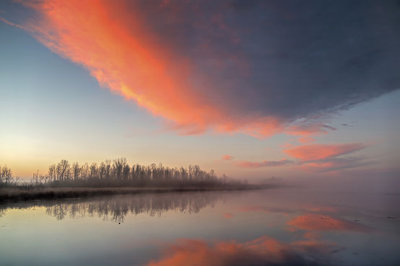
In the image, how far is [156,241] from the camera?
47.1 feet

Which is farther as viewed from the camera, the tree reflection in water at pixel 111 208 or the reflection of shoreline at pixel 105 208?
the reflection of shoreline at pixel 105 208

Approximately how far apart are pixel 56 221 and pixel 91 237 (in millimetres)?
7333

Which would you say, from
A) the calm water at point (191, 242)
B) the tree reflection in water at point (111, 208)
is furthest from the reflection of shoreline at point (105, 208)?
the calm water at point (191, 242)

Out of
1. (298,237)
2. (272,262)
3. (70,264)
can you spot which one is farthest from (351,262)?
(70,264)

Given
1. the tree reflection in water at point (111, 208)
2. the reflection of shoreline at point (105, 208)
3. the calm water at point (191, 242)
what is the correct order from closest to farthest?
1. the calm water at point (191, 242)
2. the tree reflection in water at point (111, 208)
3. the reflection of shoreline at point (105, 208)

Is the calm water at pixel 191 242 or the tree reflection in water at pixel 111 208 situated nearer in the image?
the calm water at pixel 191 242

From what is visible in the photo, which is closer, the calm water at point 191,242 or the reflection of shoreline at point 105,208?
the calm water at point 191,242

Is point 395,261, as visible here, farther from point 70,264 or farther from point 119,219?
point 119,219

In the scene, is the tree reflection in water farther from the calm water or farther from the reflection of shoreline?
the calm water

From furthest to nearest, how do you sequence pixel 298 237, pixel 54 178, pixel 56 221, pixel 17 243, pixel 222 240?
1. pixel 54 178
2. pixel 56 221
3. pixel 298 237
4. pixel 222 240
5. pixel 17 243

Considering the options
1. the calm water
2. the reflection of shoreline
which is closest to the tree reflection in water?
the reflection of shoreline

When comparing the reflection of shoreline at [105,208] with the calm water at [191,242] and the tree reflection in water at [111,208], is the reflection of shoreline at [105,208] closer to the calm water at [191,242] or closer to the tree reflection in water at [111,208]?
the tree reflection in water at [111,208]

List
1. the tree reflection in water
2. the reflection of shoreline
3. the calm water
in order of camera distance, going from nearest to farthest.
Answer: the calm water
the tree reflection in water
the reflection of shoreline

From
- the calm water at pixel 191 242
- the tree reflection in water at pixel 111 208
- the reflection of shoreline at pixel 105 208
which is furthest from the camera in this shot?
the reflection of shoreline at pixel 105 208
